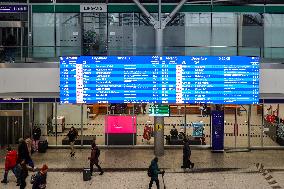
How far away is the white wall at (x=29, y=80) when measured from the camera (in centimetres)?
2016

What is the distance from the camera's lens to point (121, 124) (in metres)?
24.5

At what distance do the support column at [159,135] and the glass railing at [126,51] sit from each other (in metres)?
2.94

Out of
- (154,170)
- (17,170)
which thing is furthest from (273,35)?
(17,170)

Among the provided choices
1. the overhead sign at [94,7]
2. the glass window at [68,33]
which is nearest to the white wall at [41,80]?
the glass window at [68,33]

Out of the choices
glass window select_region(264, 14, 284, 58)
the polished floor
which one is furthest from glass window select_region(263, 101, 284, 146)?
glass window select_region(264, 14, 284, 58)

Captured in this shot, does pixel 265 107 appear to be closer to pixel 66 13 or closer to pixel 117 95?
pixel 117 95

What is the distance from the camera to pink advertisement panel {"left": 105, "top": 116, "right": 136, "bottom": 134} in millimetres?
24453

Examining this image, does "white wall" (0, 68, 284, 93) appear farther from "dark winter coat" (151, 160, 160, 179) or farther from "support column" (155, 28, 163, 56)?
"dark winter coat" (151, 160, 160, 179)

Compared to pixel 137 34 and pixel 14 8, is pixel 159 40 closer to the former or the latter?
pixel 137 34

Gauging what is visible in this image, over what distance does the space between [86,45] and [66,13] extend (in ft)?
5.61

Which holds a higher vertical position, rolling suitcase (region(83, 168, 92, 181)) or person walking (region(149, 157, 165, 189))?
person walking (region(149, 157, 165, 189))

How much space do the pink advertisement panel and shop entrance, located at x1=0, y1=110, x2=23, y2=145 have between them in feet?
13.3

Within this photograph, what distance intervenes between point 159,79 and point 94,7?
206 inches

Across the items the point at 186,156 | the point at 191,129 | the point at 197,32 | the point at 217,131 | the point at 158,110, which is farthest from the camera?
the point at 191,129
